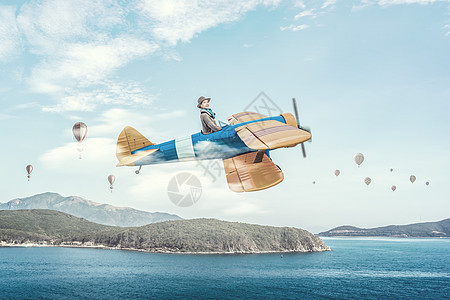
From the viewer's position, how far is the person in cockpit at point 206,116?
8.89 metres

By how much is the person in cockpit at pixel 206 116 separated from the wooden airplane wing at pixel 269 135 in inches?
28.9

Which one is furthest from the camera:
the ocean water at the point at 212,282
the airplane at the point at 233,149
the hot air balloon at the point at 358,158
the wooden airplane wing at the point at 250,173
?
the ocean water at the point at 212,282

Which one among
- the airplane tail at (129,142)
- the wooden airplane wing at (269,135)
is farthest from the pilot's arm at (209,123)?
the airplane tail at (129,142)

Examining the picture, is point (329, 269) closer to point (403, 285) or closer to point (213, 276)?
point (403, 285)

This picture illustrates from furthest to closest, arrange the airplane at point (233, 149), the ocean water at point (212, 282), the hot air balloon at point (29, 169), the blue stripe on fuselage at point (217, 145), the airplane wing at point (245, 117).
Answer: the ocean water at point (212, 282), the hot air balloon at point (29, 169), the airplane wing at point (245, 117), the blue stripe on fuselage at point (217, 145), the airplane at point (233, 149)

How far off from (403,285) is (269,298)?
1742 inches

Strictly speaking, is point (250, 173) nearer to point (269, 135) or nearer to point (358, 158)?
point (269, 135)

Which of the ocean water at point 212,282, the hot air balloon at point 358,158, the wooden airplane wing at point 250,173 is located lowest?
the ocean water at point 212,282

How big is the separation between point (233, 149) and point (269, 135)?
68.6 inches

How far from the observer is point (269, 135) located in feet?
25.4

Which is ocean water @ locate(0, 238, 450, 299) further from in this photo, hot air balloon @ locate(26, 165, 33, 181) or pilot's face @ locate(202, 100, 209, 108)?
pilot's face @ locate(202, 100, 209, 108)

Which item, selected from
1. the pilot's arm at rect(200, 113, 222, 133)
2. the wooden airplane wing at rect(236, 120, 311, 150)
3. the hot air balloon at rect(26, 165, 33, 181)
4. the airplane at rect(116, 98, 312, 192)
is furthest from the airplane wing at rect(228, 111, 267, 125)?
the hot air balloon at rect(26, 165, 33, 181)

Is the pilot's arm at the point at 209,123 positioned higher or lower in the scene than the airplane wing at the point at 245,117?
lower

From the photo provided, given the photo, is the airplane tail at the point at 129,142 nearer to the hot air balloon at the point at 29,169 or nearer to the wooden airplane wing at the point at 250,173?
the wooden airplane wing at the point at 250,173
